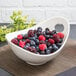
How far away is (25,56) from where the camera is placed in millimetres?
650

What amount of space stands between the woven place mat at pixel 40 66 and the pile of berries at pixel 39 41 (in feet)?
0.18

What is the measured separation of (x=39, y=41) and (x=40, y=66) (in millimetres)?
80

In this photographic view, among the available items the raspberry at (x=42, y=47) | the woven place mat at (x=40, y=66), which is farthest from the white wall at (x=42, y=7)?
the raspberry at (x=42, y=47)

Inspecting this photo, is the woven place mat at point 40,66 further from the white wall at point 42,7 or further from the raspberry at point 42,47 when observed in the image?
the white wall at point 42,7

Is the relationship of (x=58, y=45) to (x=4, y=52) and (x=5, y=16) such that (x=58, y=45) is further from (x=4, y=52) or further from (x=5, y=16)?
(x=5, y=16)

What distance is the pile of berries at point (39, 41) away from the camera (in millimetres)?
667

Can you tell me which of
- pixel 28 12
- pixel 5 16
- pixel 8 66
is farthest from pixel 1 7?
pixel 8 66

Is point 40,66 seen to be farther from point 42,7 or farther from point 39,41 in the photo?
point 42,7

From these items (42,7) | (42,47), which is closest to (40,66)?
(42,47)

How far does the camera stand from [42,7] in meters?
1.26

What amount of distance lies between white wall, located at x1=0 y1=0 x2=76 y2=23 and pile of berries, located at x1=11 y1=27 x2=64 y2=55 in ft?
1.66

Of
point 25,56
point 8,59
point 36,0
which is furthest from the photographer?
point 36,0

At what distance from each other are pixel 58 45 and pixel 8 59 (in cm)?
18

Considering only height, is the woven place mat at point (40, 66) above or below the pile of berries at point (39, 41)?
below
